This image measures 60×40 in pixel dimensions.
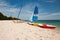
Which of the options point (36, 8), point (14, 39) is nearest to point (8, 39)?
point (14, 39)

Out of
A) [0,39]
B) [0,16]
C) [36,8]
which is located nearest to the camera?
[0,39]

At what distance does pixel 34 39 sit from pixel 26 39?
0.38 m

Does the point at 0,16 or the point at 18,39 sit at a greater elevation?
the point at 18,39

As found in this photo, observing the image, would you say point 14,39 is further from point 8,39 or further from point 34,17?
point 34,17

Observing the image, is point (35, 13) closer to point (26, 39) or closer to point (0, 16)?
point (26, 39)

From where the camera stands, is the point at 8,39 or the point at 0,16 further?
the point at 0,16

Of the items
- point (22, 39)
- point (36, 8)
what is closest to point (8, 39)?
point (22, 39)

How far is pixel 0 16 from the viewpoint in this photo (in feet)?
238

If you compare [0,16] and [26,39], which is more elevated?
[26,39]

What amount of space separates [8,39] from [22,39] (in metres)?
0.64

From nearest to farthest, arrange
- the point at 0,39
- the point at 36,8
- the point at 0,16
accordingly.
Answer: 1. the point at 0,39
2. the point at 36,8
3. the point at 0,16

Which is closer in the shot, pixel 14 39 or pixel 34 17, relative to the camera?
pixel 14 39

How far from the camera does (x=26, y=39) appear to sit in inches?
239

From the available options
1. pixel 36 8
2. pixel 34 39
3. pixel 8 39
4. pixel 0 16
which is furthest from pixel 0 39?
pixel 0 16
